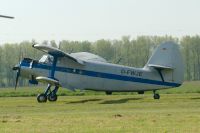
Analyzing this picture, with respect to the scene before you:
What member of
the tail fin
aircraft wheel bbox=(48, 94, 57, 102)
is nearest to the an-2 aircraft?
the tail fin

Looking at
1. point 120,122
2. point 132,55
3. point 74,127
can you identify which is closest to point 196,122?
point 120,122

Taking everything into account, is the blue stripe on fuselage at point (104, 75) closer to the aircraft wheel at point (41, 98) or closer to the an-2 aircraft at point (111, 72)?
the an-2 aircraft at point (111, 72)

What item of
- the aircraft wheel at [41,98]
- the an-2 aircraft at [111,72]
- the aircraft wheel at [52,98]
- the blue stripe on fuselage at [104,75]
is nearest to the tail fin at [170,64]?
the an-2 aircraft at [111,72]

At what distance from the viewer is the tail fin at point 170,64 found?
30.8 m

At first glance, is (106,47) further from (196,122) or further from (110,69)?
(196,122)

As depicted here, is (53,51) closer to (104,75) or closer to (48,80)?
(48,80)

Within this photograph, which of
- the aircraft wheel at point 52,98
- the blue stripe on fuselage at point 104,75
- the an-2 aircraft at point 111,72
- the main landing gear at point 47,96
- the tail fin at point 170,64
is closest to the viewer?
the main landing gear at point 47,96

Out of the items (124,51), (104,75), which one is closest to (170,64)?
(104,75)

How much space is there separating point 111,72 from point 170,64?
366 centimetres

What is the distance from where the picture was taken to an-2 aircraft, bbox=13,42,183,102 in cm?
3095

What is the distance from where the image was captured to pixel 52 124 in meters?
15.0

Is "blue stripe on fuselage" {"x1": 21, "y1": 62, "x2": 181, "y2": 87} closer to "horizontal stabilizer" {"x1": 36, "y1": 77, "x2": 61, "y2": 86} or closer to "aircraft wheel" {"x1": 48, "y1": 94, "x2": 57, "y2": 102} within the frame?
"horizontal stabilizer" {"x1": 36, "y1": 77, "x2": 61, "y2": 86}

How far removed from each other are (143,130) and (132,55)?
109206 millimetres

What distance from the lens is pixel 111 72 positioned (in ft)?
103
